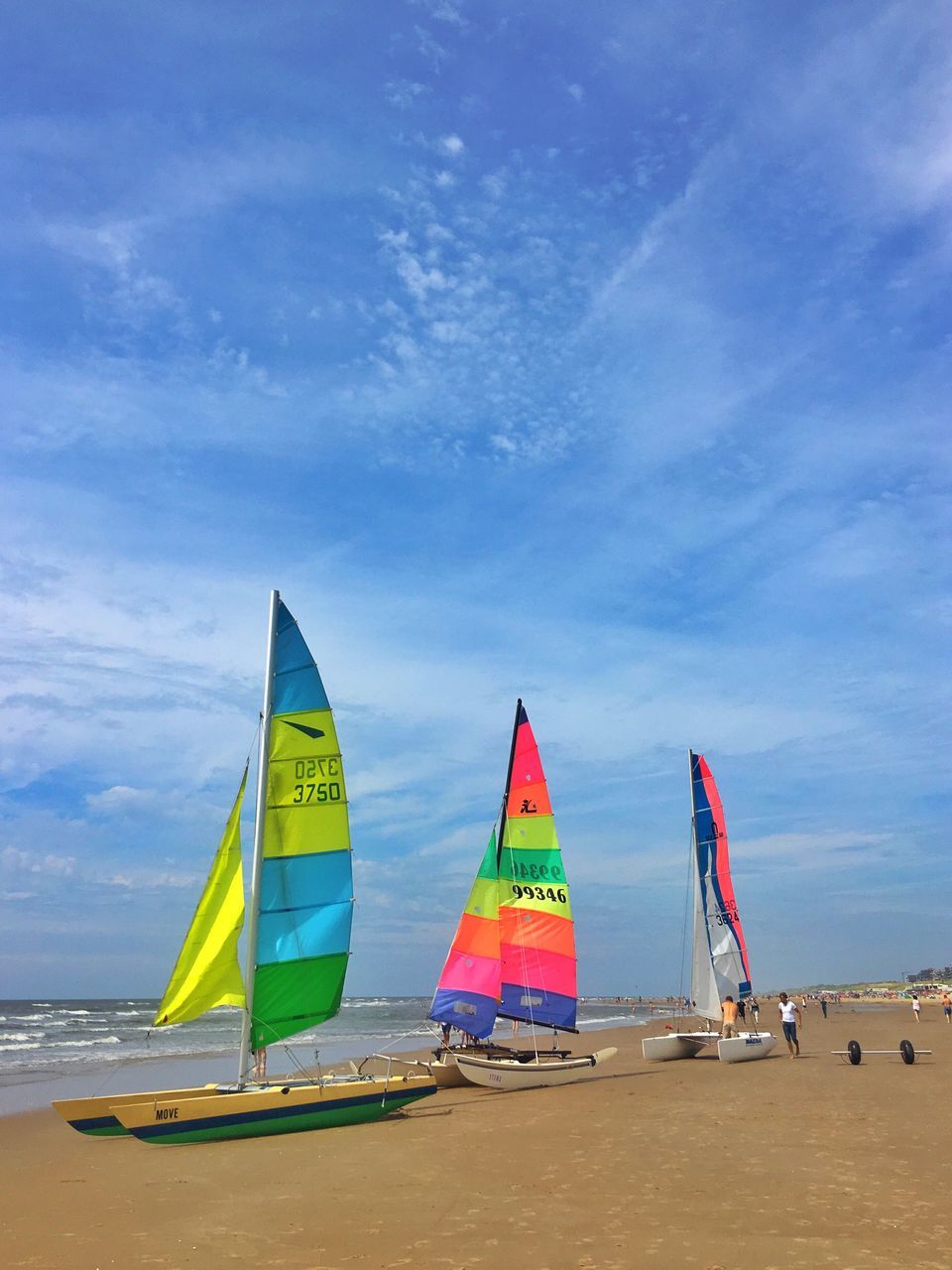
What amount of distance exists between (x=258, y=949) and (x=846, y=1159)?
8878 millimetres

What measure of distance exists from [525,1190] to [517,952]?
1116 centimetres

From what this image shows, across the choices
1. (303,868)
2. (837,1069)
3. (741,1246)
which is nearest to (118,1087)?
(303,868)

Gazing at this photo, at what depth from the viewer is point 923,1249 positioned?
7.55 m

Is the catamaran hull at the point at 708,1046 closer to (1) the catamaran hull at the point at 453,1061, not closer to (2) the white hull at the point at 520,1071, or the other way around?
(2) the white hull at the point at 520,1071

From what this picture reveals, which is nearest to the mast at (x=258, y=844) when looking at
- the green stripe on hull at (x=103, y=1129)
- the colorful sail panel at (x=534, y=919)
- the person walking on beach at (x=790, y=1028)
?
the green stripe on hull at (x=103, y=1129)

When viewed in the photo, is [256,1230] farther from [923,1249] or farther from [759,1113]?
[759,1113]

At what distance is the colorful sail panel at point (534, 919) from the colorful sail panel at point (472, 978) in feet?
1.99

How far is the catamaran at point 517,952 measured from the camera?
1981 centimetres

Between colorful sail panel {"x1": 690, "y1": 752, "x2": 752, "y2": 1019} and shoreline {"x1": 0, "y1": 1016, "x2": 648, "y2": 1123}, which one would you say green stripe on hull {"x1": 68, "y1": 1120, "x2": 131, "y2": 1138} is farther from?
colorful sail panel {"x1": 690, "y1": 752, "x2": 752, "y2": 1019}

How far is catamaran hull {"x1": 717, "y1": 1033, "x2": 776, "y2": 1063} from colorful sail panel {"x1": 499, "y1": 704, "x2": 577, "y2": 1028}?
434 centimetres

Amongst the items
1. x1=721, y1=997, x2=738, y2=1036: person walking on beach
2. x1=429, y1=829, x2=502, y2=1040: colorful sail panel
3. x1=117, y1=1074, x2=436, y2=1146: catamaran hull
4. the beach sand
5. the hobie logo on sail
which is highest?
the hobie logo on sail

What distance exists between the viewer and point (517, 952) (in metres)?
21.1

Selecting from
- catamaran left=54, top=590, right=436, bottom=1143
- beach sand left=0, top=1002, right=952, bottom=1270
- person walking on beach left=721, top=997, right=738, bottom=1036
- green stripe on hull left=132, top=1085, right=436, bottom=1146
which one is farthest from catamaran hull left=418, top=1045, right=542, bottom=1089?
person walking on beach left=721, top=997, right=738, bottom=1036

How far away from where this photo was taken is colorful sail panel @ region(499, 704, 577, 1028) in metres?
21.0
